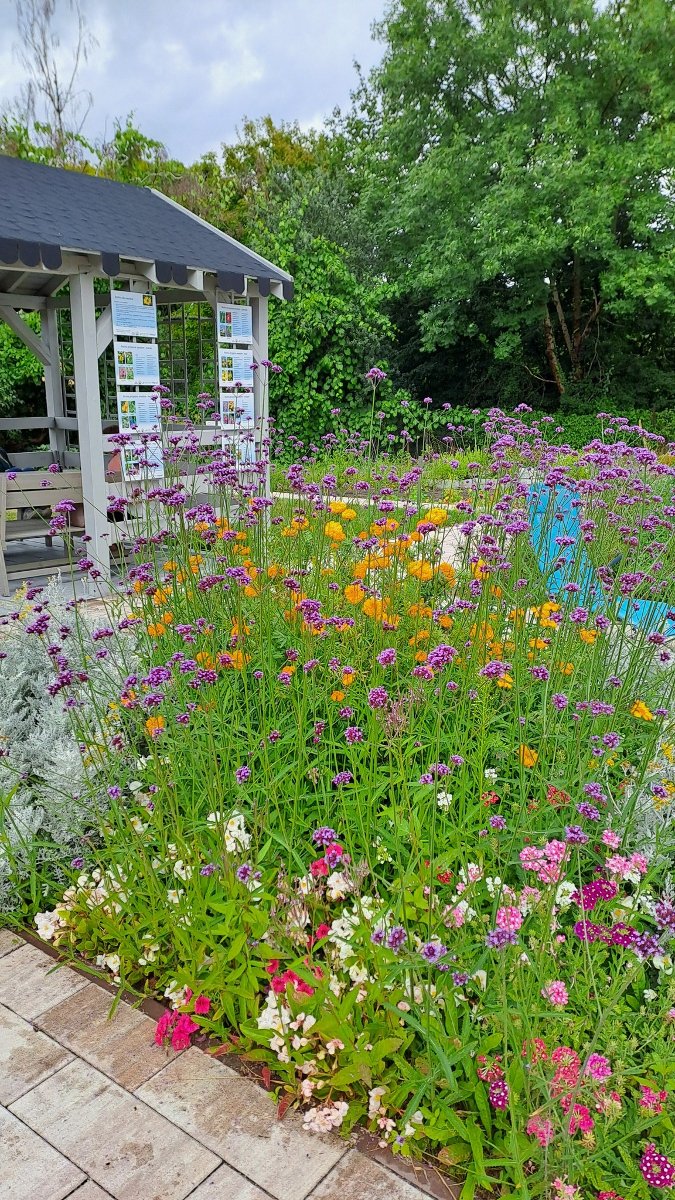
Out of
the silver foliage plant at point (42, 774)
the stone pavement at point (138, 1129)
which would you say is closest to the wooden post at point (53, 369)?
the silver foliage plant at point (42, 774)

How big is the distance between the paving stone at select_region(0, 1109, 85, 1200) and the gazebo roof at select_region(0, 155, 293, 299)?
A: 4.53 metres

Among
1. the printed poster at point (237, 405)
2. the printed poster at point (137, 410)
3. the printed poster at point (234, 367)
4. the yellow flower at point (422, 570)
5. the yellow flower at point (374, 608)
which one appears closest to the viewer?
the yellow flower at point (374, 608)

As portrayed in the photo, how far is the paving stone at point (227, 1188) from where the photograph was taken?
1.30 m

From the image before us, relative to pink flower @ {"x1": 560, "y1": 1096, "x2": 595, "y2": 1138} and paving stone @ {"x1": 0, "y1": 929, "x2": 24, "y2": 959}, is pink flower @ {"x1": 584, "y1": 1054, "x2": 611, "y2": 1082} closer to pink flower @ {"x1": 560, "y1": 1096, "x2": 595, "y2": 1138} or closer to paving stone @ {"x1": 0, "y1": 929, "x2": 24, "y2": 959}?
pink flower @ {"x1": 560, "y1": 1096, "x2": 595, "y2": 1138}

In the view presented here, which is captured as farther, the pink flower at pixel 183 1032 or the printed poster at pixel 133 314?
the printed poster at pixel 133 314

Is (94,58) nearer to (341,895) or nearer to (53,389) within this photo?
(53,389)

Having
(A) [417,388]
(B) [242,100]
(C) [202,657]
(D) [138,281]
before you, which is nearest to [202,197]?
(B) [242,100]

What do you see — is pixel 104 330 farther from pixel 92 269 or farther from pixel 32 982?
pixel 32 982

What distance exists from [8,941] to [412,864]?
120 cm

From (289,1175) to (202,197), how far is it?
15469mm

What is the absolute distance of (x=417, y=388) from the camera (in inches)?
563

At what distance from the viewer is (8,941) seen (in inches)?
79.4

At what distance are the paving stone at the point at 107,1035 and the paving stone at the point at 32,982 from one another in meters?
0.03

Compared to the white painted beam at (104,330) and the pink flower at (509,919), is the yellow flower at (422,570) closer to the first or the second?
the pink flower at (509,919)
